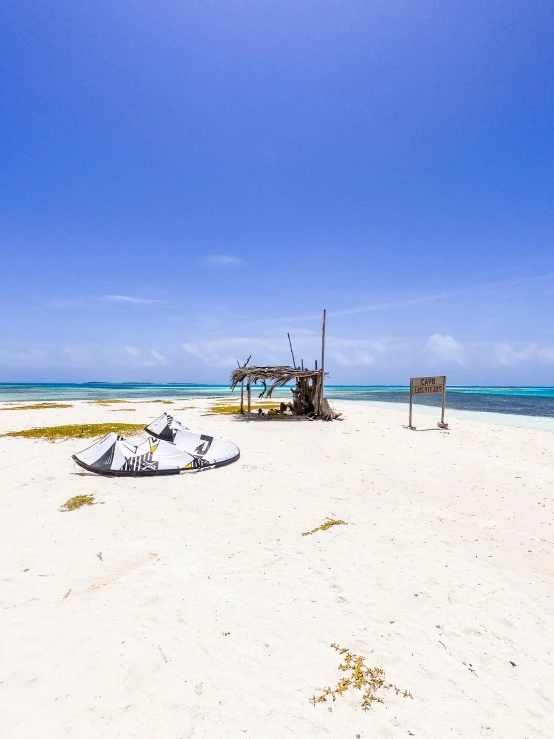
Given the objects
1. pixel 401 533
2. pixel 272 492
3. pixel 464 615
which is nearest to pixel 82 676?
pixel 464 615

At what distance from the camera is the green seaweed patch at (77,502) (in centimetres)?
729

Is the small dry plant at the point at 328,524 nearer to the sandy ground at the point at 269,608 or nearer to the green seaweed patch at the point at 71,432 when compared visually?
the sandy ground at the point at 269,608

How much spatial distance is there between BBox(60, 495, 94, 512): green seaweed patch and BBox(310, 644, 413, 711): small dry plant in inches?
233

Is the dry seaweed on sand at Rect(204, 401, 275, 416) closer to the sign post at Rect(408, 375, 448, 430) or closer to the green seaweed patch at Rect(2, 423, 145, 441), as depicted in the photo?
the green seaweed patch at Rect(2, 423, 145, 441)

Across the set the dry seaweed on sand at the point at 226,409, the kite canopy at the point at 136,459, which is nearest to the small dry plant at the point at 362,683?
the kite canopy at the point at 136,459

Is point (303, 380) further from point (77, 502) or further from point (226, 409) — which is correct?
point (77, 502)

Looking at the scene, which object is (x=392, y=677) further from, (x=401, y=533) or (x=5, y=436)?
(x=5, y=436)

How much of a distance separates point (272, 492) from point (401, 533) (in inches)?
121

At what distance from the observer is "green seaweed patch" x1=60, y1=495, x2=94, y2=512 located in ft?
Result: 23.9

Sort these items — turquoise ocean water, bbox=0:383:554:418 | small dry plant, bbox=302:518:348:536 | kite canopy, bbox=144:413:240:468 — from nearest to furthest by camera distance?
small dry plant, bbox=302:518:348:536 → kite canopy, bbox=144:413:240:468 → turquoise ocean water, bbox=0:383:554:418

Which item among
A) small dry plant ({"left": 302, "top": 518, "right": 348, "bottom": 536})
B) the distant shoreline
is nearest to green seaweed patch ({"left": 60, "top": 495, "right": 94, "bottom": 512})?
small dry plant ({"left": 302, "top": 518, "right": 348, "bottom": 536})

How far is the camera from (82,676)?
331 cm

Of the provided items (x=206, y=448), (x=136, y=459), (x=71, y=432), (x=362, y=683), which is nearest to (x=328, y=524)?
(x=362, y=683)

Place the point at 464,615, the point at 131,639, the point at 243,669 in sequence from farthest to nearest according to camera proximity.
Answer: the point at 464,615 → the point at 131,639 → the point at 243,669
